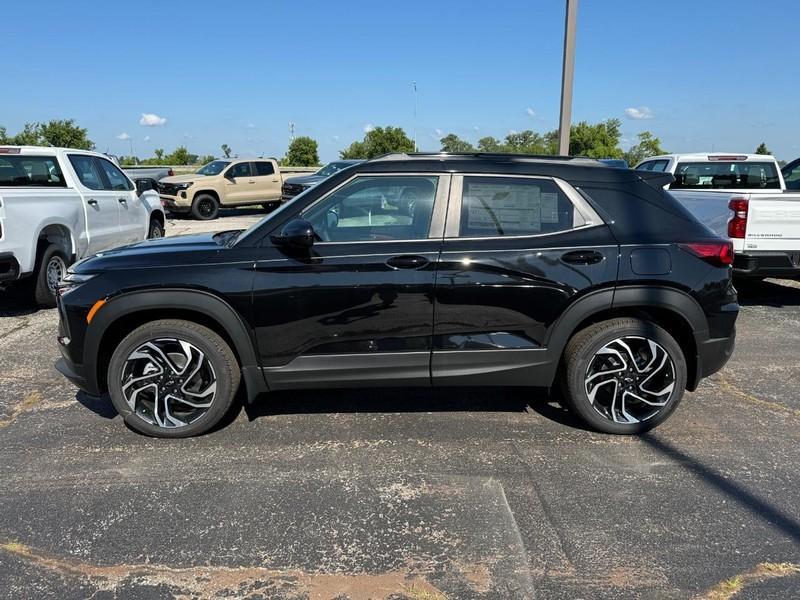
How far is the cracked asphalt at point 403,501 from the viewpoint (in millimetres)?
2607

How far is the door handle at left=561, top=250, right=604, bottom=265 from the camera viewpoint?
12.2ft

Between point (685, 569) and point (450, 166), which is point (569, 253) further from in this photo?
point (685, 569)

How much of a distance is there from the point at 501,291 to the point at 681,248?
117cm

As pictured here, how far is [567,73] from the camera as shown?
10.2m

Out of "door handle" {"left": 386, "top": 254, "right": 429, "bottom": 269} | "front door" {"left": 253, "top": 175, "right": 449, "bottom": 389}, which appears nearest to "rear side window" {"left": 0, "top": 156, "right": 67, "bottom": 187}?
"front door" {"left": 253, "top": 175, "right": 449, "bottom": 389}

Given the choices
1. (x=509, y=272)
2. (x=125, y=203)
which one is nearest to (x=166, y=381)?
(x=509, y=272)

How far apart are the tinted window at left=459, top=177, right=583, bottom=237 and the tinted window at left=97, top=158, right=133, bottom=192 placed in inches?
278

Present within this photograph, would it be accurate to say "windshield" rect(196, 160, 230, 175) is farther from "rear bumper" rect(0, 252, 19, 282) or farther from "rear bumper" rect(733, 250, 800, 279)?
"rear bumper" rect(733, 250, 800, 279)

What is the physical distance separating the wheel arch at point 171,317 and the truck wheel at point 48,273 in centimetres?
394

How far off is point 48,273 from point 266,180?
13.9 metres

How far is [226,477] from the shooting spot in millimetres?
3436

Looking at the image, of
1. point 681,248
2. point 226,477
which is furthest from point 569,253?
point 226,477

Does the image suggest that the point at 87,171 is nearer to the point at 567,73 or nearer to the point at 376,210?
the point at 376,210

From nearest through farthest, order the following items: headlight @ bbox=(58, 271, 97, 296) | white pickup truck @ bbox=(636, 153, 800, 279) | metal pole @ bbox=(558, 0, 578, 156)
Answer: headlight @ bbox=(58, 271, 97, 296) → white pickup truck @ bbox=(636, 153, 800, 279) → metal pole @ bbox=(558, 0, 578, 156)
